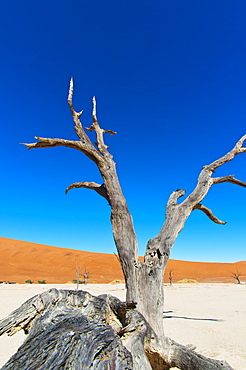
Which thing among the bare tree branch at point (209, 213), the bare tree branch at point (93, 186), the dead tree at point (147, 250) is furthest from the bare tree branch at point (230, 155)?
the bare tree branch at point (93, 186)

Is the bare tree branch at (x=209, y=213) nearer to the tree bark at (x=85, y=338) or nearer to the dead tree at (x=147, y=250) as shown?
the dead tree at (x=147, y=250)

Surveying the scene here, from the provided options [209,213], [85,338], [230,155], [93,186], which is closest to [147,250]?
[93,186]

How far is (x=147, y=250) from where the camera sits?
153 inches

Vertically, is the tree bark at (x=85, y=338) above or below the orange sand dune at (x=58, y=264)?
below

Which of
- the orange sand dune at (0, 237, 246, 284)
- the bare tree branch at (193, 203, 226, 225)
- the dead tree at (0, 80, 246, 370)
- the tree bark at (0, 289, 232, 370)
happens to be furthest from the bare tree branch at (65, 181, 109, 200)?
the orange sand dune at (0, 237, 246, 284)

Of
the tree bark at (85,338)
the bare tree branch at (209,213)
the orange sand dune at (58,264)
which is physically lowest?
the tree bark at (85,338)

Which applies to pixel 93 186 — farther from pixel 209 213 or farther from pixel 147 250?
pixel 209 213

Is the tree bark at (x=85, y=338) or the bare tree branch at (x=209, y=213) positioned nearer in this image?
the tree bark at (x=85, y=338)

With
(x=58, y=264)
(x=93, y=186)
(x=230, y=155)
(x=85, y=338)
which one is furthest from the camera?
(x=58, y=264)

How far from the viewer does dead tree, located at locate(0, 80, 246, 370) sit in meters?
2.39

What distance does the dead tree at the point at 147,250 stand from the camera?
7.85 feet

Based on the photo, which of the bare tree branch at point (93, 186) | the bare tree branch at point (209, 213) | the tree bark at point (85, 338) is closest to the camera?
the tree bark at point (85, 338)

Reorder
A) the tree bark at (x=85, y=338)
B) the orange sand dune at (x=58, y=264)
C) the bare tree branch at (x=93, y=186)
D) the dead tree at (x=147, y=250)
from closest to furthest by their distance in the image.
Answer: the tree bark at (x=85, y=338) < the dead tree at (x=147, y=250) < the bare tree branch at (x=93, y=186) < the orange sand dune at (x=58, y=264)

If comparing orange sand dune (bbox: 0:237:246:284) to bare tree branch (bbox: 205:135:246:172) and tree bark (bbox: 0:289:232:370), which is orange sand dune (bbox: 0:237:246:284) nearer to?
bare tree branch (bbox: 205:135:246:172)
